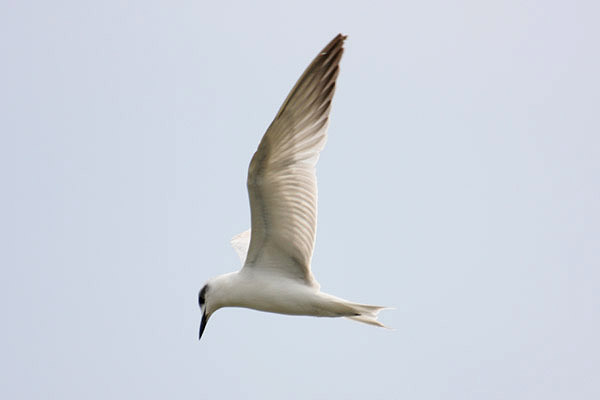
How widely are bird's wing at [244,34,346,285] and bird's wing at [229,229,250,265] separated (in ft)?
5.13

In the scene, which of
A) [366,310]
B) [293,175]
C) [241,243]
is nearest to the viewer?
[293,175]

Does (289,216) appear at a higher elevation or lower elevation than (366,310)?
higher

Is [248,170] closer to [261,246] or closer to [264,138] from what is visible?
[264,138]

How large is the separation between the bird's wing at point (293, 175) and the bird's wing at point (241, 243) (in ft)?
5.13

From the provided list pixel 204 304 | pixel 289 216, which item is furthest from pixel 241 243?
pixel 289 216

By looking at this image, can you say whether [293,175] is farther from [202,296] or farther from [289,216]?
[202,296]

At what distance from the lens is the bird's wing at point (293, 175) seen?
23.1ft

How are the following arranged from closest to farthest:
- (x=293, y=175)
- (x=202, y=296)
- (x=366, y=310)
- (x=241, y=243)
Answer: (x=293, y=175) → (x=366, y=310) → (x=202, y=296) → (x=241, y=243)

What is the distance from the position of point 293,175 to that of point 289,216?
352 millimetres

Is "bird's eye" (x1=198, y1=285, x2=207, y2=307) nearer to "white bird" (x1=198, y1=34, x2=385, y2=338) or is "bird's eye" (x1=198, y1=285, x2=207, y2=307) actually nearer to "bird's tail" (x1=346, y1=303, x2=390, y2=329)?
"white bird" (x1=198, y1=34, x2=385, y2=338)

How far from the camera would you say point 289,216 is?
295 inches

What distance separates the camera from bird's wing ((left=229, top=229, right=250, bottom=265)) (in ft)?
30.8

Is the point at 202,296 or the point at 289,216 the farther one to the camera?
the point at 202,296

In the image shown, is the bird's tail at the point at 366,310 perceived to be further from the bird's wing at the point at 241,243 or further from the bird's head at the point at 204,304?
the bird's wing at the point at 241,243
